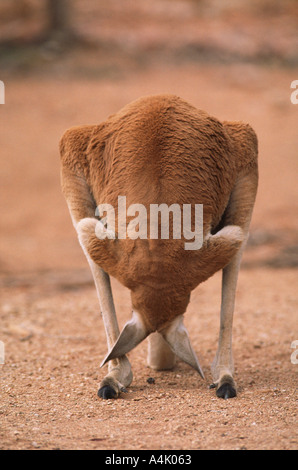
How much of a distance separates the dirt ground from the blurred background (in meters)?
0.04

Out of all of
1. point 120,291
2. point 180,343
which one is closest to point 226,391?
point 180,343

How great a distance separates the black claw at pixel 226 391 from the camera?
3.88 m

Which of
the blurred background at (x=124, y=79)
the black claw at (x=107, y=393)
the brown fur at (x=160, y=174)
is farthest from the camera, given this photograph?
the blurred background at (x=124, y=79)

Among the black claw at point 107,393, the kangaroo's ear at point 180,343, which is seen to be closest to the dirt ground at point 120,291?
the black claw at point 107,393

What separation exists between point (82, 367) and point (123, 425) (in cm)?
130

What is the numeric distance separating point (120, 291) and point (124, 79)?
8.93 m

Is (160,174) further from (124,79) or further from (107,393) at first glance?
(124,79)

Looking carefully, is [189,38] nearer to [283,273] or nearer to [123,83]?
[123,83]

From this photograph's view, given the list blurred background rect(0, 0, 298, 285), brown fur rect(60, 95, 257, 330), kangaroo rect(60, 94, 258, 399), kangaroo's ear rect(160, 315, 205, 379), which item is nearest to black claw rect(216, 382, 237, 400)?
kangaroo rect(60, 94, 258, 399)

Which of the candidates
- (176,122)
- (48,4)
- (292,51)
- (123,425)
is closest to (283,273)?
(176,122)

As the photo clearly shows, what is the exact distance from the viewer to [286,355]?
4.97m

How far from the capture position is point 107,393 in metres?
3.86

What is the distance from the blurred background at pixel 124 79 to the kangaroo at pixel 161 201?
17.1 ft

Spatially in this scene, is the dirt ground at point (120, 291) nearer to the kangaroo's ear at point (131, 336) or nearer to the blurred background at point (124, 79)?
the blurred background at point (124, 79)
